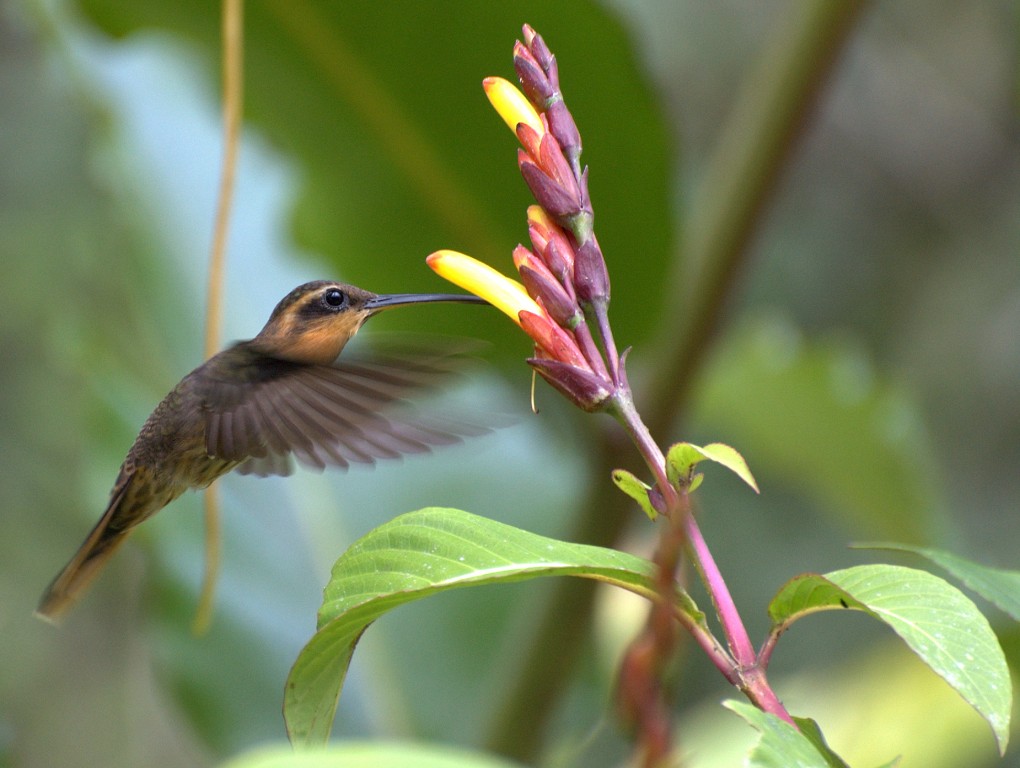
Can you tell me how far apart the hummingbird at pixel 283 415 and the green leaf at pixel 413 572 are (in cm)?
42

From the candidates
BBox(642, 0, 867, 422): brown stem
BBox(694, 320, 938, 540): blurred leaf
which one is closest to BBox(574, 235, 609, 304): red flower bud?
BBox(642, 0, 867, 422): brown stem

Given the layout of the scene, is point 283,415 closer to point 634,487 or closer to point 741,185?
point 634,487

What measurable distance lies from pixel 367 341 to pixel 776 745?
1052 millimetres

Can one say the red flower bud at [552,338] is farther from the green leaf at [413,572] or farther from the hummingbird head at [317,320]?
the hummingbird head at [317,320]

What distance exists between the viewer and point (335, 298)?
162cm

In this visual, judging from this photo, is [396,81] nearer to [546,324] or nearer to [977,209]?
[546,324]

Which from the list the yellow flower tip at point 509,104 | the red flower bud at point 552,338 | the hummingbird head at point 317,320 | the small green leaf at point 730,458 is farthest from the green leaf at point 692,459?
the hummingbird head at point 317,320

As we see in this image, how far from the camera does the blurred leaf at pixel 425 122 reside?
218cm

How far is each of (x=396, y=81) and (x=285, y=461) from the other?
96cm

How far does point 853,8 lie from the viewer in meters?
2.01

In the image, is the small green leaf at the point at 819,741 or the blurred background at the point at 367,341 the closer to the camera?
the small green leaf at the point at 819,741

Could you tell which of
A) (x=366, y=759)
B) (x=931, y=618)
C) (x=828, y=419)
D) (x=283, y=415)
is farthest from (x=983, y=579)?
(x=828, y=419)

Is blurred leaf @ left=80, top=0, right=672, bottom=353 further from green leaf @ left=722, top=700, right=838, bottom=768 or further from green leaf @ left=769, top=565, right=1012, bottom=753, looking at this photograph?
green leaf @ left=722, top=700, right=838, bottom=768

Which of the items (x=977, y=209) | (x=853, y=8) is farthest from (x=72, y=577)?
(x=977, y=209)
